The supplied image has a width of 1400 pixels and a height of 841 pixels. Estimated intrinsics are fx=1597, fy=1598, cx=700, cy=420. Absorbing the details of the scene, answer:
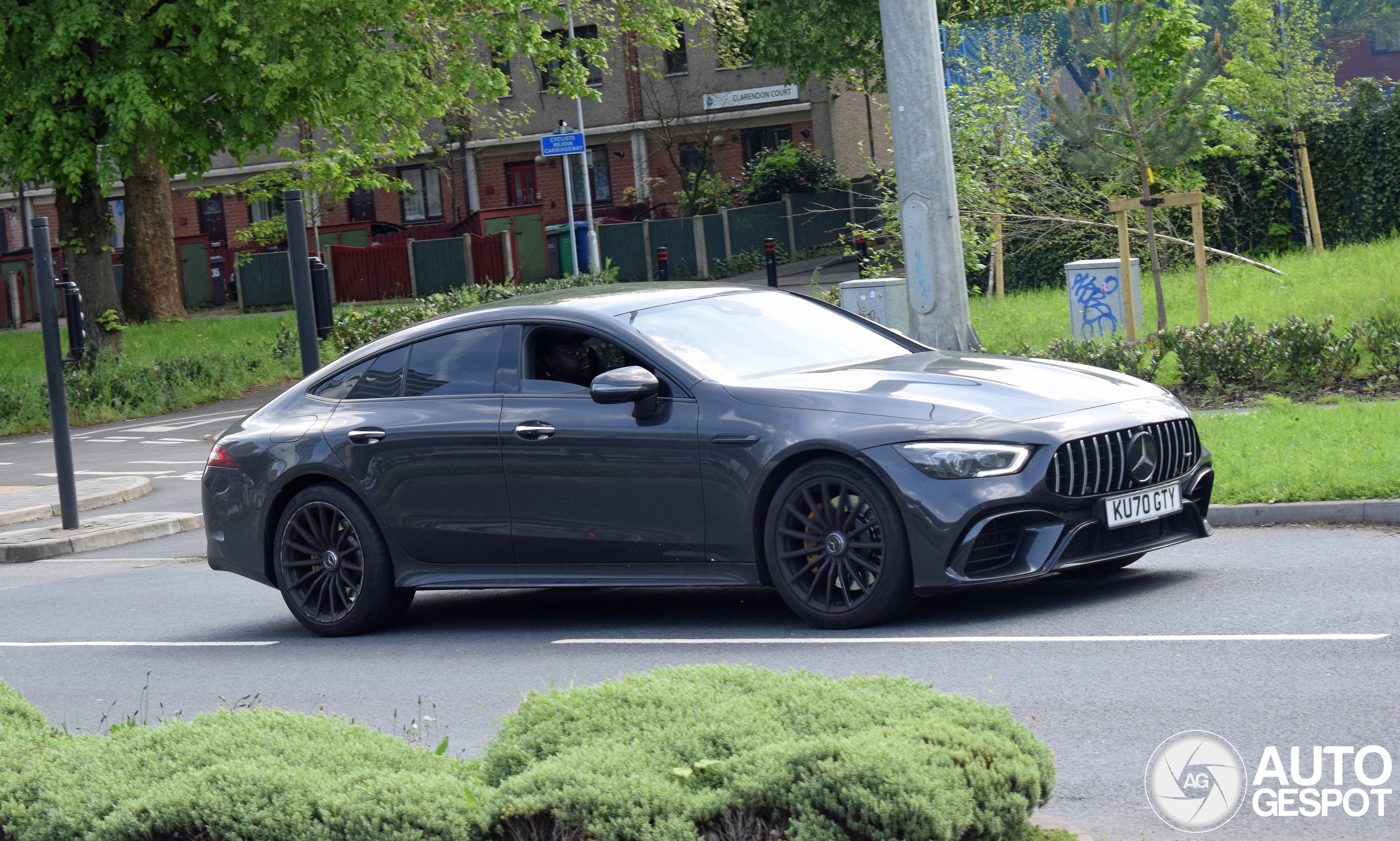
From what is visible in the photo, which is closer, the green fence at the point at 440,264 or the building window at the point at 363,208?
the green fence at the point at 440,264

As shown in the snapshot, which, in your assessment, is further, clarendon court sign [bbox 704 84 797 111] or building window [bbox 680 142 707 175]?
building window [bbox 680 142 707 175]

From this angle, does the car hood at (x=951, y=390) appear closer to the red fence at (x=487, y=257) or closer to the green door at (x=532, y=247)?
the green door at (x=532, y=247)

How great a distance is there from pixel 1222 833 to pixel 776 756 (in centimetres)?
126

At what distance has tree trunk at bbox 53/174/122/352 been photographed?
2691cm

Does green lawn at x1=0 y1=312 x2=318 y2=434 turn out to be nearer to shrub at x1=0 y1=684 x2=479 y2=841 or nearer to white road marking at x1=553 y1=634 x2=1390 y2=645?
white road marking at x1=553 y1=634 x2=1390 y2=645

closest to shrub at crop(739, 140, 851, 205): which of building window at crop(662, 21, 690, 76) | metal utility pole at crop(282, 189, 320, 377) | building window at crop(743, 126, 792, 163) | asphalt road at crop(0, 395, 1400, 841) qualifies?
building window at crop(743, 126, 792, 163)

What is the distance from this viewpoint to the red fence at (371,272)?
44094 mm

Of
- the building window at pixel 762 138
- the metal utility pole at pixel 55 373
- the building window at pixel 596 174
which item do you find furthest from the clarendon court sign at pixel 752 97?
the metal utility pole at pixel 55 373

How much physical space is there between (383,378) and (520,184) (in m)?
46.1

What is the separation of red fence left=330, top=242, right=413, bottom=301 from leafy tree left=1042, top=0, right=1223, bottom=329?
99.6 ft

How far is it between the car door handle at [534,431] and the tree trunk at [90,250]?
21227 mm

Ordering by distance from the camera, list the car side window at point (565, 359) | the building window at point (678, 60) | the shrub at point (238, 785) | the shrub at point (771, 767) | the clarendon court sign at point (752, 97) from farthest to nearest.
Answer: the building window at point (678, 60)
the clarendon court sign at point (752, 97)
the car side window at point (565, 359)
the shrub at point (238, 785)
the shrub at point (771, 767)

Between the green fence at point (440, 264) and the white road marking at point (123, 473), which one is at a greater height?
the green fence at point (440, 264)

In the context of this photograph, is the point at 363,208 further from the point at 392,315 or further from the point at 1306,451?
the point at 1306,451
